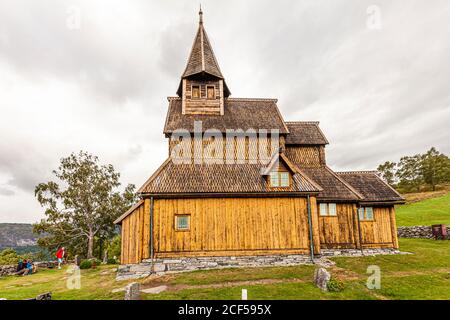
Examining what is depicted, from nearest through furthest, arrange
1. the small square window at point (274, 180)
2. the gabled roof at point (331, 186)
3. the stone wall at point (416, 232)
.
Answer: the small square window at point (274, 180)
the gabled roof at point (331, 186)
the stone wall at point (416, 232)

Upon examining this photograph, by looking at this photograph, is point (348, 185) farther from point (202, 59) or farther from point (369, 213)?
point (202, 59)

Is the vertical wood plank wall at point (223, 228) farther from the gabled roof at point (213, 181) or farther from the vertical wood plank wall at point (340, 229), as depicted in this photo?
the vertical wood plank wall at point (340, 229)

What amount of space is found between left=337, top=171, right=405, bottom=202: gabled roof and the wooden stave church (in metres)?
0.07

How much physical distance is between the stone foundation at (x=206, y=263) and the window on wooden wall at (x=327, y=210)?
10.7 feet

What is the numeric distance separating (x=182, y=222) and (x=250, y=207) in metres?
4.51

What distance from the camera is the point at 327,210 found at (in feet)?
61.6

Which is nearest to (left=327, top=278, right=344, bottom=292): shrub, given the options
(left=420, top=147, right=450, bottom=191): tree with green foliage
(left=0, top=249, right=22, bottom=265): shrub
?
(left=0, top=249, right=22, bottom=265): shrub

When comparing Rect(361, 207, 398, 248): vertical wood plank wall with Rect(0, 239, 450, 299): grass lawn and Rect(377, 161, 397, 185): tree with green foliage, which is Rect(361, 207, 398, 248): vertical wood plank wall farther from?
Rect(377, 161, 397, 185): tree with green foliage

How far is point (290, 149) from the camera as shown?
21.8 metres

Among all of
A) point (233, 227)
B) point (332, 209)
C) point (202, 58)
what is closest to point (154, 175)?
point (233, 227)

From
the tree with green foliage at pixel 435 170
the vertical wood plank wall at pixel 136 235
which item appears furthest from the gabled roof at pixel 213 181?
the tree with green foliage at pixel 435 170

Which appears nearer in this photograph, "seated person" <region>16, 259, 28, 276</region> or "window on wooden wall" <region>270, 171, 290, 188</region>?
"window on wooden wall" <region>270, 171, 290, 188</region>

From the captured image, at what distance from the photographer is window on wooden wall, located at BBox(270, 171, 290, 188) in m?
17.4

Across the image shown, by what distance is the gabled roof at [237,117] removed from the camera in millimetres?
20375
